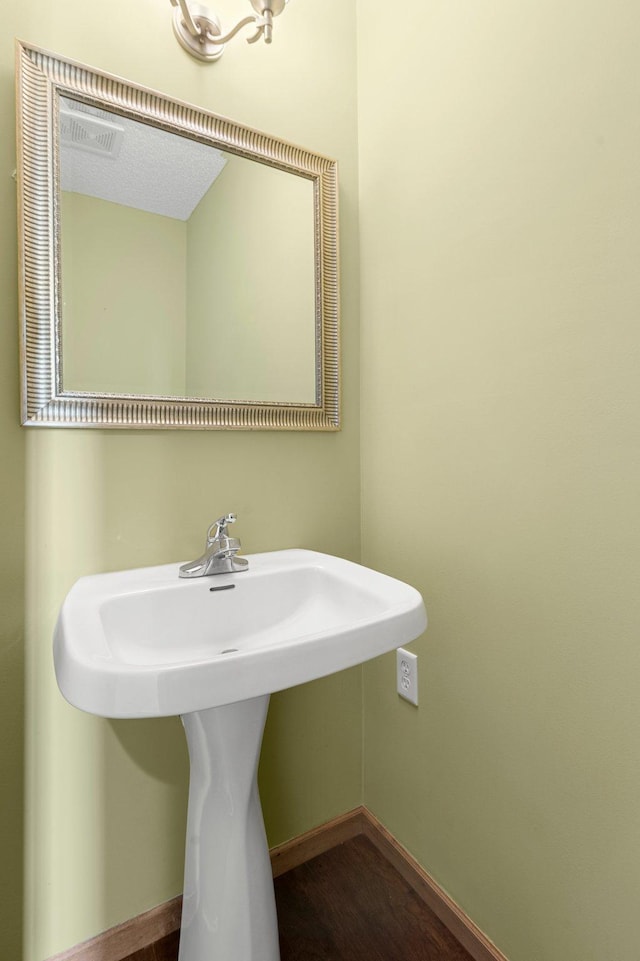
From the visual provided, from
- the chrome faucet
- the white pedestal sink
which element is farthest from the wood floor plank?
the chrome faucet

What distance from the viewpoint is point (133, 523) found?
96cm

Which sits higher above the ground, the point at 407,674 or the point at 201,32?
the point at 201,32

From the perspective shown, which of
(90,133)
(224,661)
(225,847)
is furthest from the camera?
(90,133)

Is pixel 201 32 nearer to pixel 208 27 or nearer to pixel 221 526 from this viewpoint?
pixel 208 27

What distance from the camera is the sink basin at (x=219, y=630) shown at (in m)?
0.52

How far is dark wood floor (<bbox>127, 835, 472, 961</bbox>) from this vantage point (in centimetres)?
96

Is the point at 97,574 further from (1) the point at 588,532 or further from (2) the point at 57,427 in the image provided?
(1) the point at 588,532

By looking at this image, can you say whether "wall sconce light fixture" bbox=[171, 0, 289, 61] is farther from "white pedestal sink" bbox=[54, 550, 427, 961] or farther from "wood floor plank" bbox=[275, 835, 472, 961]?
"wood floor plank" bbox=[275, 835, 472, 961]

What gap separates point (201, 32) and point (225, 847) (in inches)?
60.4

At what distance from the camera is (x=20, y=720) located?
2.86 ft

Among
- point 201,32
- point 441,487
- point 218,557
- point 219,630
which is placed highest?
point 201,32

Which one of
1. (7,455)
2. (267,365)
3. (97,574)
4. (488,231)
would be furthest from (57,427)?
(488,231)

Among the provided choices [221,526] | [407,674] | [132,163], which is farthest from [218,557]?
[132,163]

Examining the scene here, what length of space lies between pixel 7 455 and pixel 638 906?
4.01 ft
